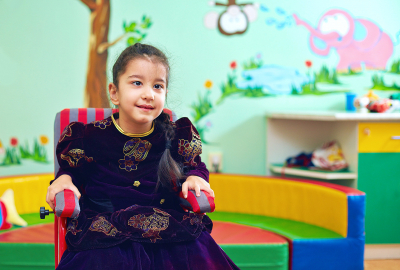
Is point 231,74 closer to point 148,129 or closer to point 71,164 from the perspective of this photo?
point 148,129

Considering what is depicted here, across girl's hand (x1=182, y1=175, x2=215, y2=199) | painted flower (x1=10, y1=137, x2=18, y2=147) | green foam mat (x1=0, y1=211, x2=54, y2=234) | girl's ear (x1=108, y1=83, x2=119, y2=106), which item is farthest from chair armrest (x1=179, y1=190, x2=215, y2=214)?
painted flower (x1=10, y1=137, x2=18, y2=147)

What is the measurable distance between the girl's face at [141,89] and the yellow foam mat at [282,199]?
3.96ft

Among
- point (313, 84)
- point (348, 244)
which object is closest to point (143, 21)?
point (313, 84)

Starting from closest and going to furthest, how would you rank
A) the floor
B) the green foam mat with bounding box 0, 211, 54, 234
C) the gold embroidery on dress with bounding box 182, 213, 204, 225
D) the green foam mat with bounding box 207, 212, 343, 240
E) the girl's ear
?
the gold embroidery on dress with bounding box 182, 213, 204, 225, the girl's ear, the green foam mat with bounding box 207, 212, 343, 240, the green foam mat with bounding box 0, 211, 54, 234, the floor

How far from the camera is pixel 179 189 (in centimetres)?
146

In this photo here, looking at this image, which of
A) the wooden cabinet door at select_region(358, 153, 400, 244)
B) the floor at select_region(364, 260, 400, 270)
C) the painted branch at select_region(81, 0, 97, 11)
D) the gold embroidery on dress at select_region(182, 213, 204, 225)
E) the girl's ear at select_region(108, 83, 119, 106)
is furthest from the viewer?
the painted branch at select_region(81, 0, 97, 11)

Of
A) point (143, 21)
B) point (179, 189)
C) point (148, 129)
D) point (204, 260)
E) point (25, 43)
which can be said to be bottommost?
point (204, 260)

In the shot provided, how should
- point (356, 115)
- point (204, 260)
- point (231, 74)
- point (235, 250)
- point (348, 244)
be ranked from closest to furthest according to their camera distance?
1. point (204, 260)
2. point (235, 250)
3. point (348, 244)
4. point (356, 115)
5. point (231, 74)

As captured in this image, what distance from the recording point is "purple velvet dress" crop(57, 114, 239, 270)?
122 centimetres

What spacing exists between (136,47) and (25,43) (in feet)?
4.96

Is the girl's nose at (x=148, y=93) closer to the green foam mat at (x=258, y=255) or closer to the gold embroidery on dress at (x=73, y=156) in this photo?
the gold embroidery on dress at (x=73, y=156)

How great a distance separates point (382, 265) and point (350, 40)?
4.79 ft

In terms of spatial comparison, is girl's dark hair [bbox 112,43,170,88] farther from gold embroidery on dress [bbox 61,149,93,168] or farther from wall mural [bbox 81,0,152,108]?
wall mural [bbox 81,0,152,108]

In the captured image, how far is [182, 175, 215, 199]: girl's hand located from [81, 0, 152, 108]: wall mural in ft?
4.70
